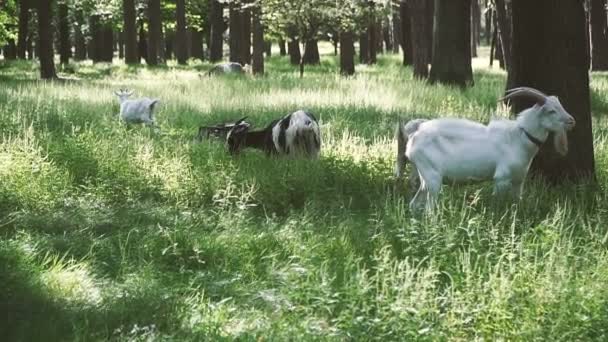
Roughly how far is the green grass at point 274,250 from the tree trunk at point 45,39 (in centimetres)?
1438

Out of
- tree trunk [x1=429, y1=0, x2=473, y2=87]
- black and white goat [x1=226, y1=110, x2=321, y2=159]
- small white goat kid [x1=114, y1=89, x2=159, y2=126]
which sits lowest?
black and white goat [x1=226, y1=110, x2=321, y2=159]

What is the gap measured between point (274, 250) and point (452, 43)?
46.6 ft

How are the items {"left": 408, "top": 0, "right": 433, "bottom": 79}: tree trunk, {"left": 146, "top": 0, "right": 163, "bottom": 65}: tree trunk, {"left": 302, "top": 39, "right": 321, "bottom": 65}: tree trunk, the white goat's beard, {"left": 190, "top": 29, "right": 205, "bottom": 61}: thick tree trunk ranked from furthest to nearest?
{"left": 190, "top": 29, "right": 205, "bottom": 61}: thick tree trunk, {"left": 302, "top": 39, "right": 321, "bottom": 65}: tree trunk, {"left": 146, "top": 0, "right": 163, "bottom": 65}: tree trunk, {"left": 408, "top": 0, "right": 433, "bottom": 79}: tree trunk, the white goat's beard

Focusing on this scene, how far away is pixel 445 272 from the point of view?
5453 millimetres

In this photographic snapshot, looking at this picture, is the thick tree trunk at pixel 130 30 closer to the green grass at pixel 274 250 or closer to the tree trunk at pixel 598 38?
the tree trunk at pixel 598 38

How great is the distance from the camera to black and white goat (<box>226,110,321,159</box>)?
986cm

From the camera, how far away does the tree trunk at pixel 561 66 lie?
857 cm

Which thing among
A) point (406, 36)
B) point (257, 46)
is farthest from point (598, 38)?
point (257, 46)

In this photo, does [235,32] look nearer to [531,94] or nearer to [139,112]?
[139,112]

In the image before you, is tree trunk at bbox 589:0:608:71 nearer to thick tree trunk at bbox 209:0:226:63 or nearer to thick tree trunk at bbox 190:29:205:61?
thick tree trunk at bbox 209:0:226:63

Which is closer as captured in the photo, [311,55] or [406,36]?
[406,36]

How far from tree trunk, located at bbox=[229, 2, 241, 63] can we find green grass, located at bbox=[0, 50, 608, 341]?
70.8 ft

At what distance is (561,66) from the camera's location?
866cm

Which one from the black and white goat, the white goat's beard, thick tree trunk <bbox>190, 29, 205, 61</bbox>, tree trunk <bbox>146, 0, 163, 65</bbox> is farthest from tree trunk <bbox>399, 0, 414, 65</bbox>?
the white goat's beard
